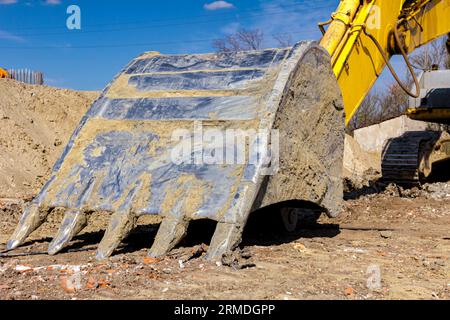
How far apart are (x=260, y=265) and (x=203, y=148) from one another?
42.7 inches

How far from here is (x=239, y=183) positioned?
440 centimetres

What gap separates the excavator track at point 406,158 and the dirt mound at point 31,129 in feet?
21.1

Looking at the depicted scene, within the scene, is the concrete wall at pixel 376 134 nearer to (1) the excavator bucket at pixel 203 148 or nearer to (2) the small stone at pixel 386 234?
(2) the small stone at pixel 386 234

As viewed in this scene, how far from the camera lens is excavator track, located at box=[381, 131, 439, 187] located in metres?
9.38

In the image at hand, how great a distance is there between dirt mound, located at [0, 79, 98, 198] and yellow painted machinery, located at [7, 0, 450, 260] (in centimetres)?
623

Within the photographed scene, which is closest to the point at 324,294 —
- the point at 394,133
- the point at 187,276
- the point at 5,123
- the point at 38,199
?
the point at 187,276

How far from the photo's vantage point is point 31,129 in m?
14.9

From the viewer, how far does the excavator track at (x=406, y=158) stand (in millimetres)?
9383

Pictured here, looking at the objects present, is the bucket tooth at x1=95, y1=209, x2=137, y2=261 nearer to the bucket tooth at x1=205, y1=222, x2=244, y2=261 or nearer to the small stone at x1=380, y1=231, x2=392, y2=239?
the bucket tooth at x1=205, y1=222, x2=244, y2=261

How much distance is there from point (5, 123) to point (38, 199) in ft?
32.3

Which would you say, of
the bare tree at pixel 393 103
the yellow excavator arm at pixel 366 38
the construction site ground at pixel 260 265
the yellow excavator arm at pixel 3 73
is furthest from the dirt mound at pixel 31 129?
the bare tree at pixel 393 103

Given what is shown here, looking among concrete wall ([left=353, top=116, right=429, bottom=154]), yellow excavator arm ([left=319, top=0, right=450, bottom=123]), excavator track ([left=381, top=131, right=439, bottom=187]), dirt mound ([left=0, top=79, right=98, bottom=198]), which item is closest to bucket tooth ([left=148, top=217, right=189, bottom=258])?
yellow excavator arm ([left=319, top=0, right=450, bottom=123])

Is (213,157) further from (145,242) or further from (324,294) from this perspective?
(324,294)

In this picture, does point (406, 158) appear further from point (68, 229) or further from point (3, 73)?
point (3, 73)
